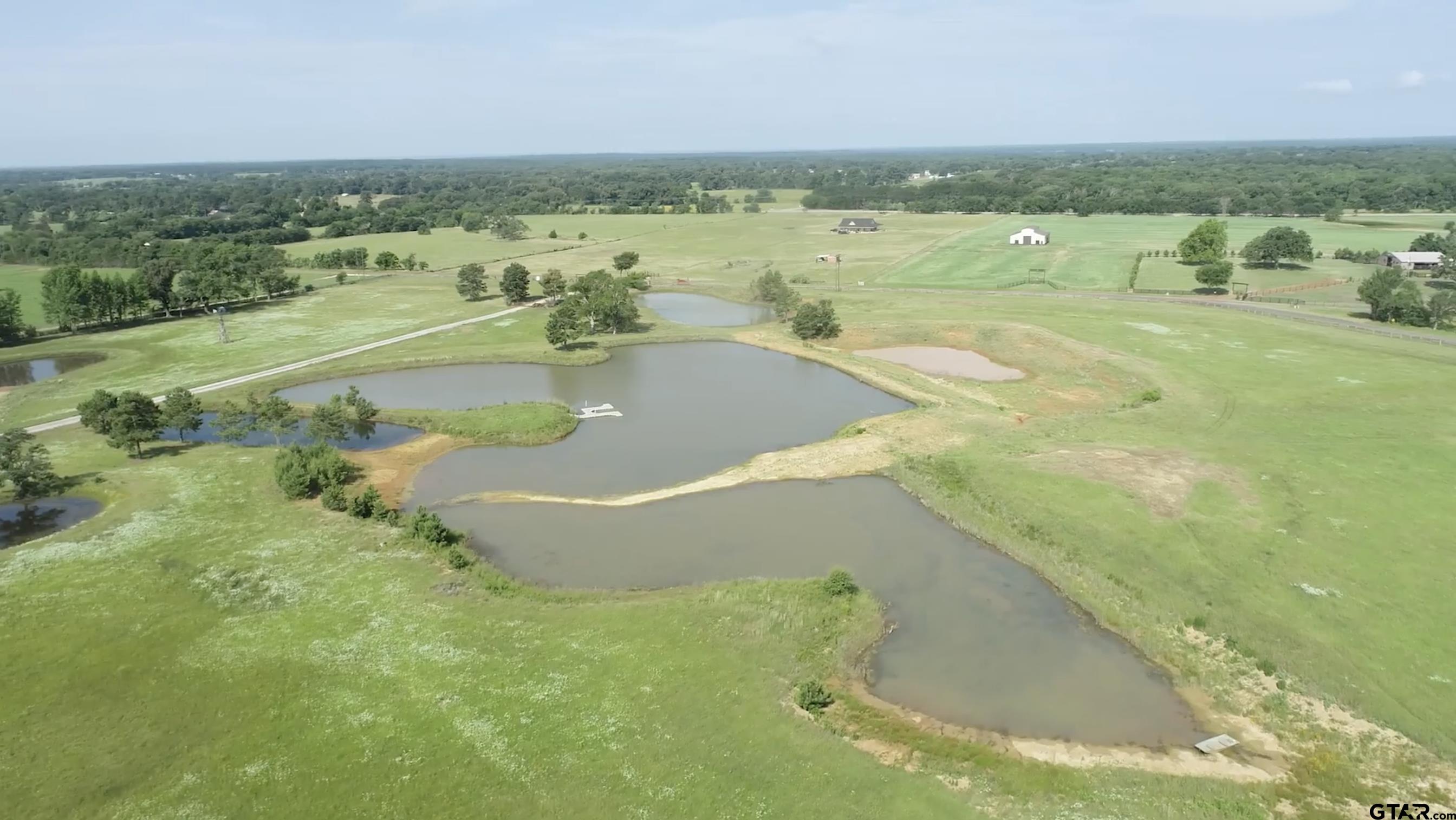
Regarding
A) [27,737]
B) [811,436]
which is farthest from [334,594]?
[811,436]

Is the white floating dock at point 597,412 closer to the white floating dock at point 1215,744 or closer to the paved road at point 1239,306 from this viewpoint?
the white floating dock at point 1215,744

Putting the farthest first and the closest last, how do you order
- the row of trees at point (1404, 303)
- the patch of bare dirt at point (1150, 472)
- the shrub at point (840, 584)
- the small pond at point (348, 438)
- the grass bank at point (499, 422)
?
the row of trees at point (1404, 303) < the grass bank at point (499, 422) < the small pond at point (348, 438) < the patch of bare dirt at point (1150, 472) < the shrub at point (840, 584)

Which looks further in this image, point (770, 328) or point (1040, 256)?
point (1040, 256)

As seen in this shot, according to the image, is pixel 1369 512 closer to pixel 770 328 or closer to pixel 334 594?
pixel 334 594

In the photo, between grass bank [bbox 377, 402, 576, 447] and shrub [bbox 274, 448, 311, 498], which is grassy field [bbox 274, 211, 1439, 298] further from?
shrub [bbox 274, 448, 311, 498]

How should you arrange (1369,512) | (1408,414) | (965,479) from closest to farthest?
1. (1369,512)
2. (965,479)
3. (1408,414)

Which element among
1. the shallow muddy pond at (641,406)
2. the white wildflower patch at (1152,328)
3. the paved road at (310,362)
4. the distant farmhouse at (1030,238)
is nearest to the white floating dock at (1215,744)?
the shallow muddy pond at (641,406)
